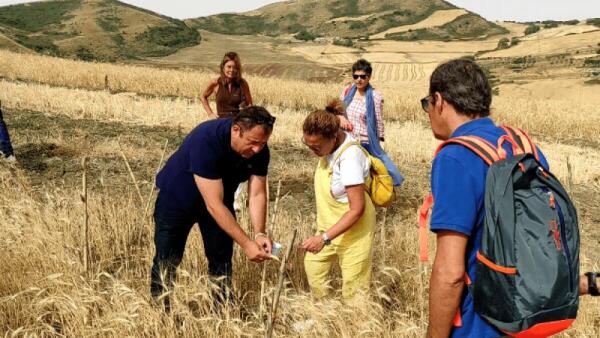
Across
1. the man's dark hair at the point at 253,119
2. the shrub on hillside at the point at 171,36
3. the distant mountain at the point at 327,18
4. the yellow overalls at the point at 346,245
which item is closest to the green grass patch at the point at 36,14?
the shrub on hillside at the point at 171,36

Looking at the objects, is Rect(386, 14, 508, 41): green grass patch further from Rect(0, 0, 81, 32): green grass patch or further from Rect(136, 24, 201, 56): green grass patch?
Rect(0, 0, 81, 32): green grass patch

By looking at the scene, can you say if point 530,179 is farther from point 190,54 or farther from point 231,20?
point 231,20

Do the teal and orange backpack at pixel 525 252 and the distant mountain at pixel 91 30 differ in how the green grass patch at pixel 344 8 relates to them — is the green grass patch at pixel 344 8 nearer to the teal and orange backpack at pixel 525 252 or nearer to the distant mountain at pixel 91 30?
the distant mountain at pixel 91 30

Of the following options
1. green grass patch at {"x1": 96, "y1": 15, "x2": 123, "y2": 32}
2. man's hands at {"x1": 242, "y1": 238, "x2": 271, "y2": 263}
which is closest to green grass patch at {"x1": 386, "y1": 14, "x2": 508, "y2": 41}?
green grass patch at {"x1": 96, "y1": 15, "x2": 123, "y2": 32}

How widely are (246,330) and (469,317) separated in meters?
1.36

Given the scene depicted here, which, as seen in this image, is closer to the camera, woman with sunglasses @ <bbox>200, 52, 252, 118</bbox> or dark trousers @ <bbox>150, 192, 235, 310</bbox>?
dark trousers @ <bbox>150, 192, 235, 310</bbox>

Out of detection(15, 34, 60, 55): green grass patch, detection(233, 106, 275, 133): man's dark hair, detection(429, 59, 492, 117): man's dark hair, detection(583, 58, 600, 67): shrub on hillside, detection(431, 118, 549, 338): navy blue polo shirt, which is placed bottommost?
detection(431, 118, 549, 338): navy blue polo shirt

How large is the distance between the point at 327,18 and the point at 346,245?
13315cm

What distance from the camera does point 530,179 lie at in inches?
64.4

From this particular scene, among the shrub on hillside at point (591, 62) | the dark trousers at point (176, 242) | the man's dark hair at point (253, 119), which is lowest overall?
the dark trousers at point (176, 242)

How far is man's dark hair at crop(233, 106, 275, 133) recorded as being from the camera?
8.84ft

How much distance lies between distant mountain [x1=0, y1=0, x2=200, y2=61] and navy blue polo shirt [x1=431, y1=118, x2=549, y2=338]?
52.0 m

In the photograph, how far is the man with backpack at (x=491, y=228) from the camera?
1557 mm

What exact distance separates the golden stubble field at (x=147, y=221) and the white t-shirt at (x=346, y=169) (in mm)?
561
